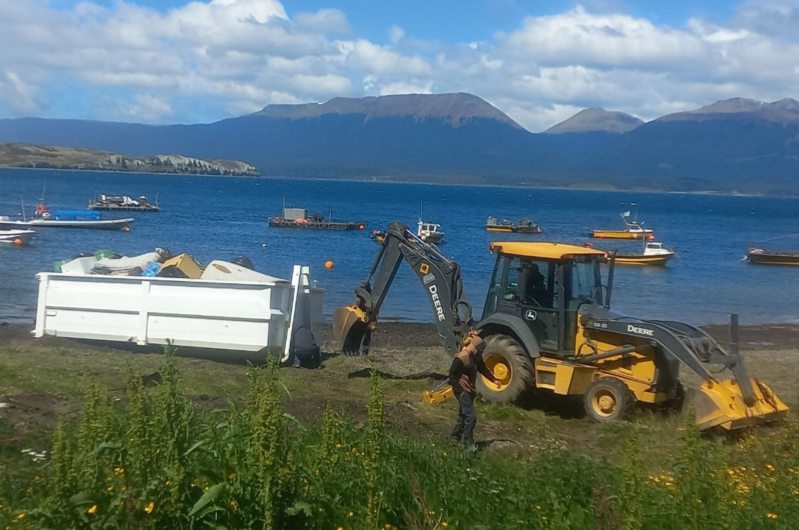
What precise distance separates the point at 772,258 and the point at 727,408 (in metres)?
48.7

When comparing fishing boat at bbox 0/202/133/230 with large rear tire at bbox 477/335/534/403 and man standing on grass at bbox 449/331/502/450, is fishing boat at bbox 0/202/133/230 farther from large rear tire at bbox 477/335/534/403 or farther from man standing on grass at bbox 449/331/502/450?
man standing on grass at bbox 449/331/502/450

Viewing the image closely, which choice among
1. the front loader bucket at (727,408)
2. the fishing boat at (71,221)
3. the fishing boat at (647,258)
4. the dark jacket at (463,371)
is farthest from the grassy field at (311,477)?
the fishing boat at (71,221)

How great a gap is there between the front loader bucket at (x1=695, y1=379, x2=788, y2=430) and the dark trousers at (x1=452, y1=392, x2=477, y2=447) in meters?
2.91

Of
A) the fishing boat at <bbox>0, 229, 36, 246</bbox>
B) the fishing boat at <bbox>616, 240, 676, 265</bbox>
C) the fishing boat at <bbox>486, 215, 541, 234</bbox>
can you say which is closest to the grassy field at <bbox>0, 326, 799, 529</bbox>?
the fishing boat at <bbox>0, 229, 36, 246</bbox>

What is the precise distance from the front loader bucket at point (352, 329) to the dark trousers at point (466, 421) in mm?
4550

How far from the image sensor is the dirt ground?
11305 mm

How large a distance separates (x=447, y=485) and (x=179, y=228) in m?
67.7

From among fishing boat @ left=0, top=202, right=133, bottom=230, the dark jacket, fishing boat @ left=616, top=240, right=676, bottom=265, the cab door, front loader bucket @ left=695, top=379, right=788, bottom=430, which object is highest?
the cab door

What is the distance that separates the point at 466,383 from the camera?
11.0 m

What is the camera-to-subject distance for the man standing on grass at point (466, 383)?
10.7m

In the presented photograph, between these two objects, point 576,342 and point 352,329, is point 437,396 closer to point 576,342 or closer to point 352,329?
point 576,342

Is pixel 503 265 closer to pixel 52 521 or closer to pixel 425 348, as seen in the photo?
pixel 425 348

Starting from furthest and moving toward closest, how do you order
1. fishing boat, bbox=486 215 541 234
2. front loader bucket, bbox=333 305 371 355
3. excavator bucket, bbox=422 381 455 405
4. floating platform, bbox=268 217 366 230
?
fishing boat, bbox=486 215 541 234
floating platform, bbox=268 217 366 230
front loader bucket, bbox=333 305 371 355
excavator bucket, bbox=422 381 455 405

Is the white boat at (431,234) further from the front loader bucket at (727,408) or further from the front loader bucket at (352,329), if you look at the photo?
the front loader bucket at (727,408)
